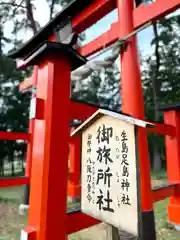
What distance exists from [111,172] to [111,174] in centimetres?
2

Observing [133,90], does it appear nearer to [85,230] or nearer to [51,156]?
[51,156]

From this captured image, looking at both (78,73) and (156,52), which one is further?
(156,52)

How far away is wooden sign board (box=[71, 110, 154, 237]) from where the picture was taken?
1.51 meters

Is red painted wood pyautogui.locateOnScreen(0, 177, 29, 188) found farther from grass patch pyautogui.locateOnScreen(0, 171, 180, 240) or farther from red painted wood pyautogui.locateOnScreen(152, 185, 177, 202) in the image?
red painted wood pyautogui.locateOnScreen(152, 185, 177, 202)

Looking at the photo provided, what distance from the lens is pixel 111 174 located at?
1.67 meters

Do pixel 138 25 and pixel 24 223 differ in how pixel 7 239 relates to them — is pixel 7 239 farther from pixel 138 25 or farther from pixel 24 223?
pixel 138 25

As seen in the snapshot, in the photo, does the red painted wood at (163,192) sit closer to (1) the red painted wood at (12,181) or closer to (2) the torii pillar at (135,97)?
(2) the torii pillar at (135,97)

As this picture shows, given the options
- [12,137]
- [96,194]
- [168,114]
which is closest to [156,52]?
[168,114]

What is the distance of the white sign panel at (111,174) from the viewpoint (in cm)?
152

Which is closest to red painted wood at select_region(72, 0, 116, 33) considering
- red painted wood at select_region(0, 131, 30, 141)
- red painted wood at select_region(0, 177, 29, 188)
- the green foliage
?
red painted wood at select_region(0, 131, 30, 141)

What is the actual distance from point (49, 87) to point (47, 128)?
434mm

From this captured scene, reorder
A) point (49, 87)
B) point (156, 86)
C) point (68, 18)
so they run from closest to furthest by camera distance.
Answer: point (49, 87), point (68, 18), point (156, 86)

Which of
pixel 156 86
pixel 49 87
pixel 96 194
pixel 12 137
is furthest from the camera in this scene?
pixel 156 86

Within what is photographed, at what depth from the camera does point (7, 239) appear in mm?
3398
